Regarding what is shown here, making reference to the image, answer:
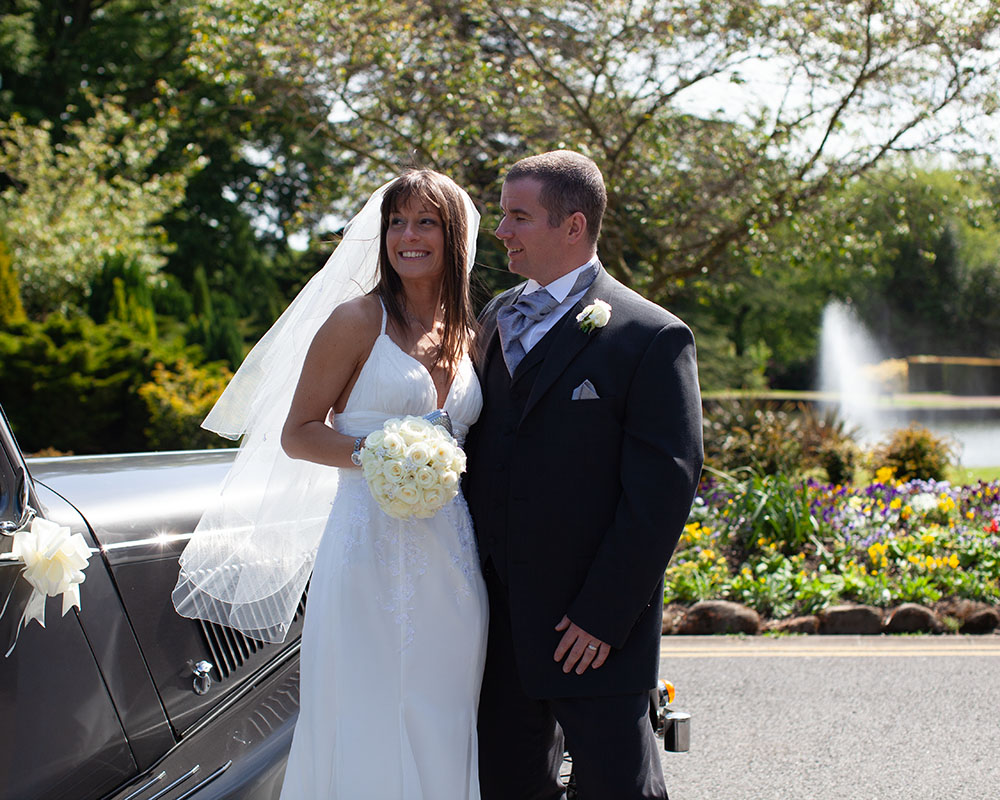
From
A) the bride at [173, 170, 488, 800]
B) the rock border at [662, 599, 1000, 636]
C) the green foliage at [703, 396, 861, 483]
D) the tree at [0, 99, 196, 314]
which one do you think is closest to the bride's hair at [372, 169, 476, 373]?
the bride at [173, 170, 488, 800]

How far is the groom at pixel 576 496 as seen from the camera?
241 cm

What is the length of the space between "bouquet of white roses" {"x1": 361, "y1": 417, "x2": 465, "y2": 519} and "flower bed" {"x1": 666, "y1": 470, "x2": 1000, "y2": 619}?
12.6ft

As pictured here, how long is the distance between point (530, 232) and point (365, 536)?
96cm

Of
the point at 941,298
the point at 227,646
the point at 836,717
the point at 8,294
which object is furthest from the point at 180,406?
the point at 941,298

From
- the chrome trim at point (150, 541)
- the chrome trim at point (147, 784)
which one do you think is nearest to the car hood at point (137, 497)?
the chrome trim at point (150, 541)

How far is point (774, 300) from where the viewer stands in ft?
106

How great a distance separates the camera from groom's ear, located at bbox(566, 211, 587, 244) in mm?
2631

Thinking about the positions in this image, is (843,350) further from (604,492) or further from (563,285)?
(604,492)

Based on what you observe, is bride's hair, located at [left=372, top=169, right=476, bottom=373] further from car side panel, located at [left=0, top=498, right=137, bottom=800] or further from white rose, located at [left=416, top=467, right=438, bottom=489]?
car side panel, located at [left=0, top=498, right=137, bottom=800]

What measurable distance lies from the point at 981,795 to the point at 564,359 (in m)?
2.51

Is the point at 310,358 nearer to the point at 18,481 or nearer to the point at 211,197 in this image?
the point at 18,481

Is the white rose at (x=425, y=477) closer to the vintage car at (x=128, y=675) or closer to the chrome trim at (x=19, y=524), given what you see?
the vintage car at (x=128, y=675)

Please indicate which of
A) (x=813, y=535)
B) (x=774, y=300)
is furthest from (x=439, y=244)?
(x=774, y=300)

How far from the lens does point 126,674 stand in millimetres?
2271
